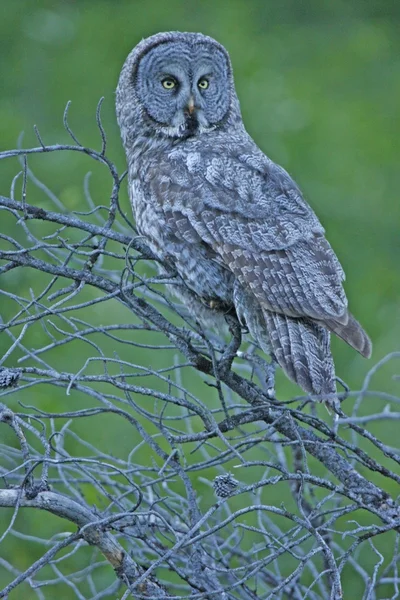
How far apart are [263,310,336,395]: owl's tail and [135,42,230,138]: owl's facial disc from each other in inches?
34.3

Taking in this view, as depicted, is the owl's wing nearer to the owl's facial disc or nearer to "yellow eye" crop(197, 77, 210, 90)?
the owl's facial disc

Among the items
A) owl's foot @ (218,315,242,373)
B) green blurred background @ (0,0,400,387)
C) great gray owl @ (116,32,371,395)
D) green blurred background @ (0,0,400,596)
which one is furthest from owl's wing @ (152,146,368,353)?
green blurred background @ (0,0,400,387)

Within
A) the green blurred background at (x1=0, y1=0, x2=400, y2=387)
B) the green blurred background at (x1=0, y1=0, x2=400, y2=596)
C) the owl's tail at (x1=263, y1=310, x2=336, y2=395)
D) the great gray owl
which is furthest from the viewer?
the green blurred background at (x1=0, y1=0, x2=400, y2=387)

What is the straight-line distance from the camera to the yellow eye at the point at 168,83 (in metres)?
3.45

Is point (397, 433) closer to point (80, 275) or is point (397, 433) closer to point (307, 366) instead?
point (307, 366)

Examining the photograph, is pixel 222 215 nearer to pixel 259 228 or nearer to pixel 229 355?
pixel 259 228

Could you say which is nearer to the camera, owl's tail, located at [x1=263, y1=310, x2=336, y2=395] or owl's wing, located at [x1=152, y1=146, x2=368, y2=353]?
owl's tail, located at [x1=263, y1=310, x2=336, y2=395]

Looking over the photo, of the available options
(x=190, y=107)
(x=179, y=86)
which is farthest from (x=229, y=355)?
(x=179, y=86)

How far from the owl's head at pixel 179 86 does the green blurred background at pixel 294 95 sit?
148cm

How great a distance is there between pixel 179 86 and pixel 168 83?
48 millimetres

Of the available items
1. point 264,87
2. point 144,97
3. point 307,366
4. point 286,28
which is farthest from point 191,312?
point 286,28

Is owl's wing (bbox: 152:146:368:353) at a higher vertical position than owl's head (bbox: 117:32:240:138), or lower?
lower

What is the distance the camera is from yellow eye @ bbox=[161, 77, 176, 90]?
3449 millimetres

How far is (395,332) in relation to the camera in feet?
17.0
